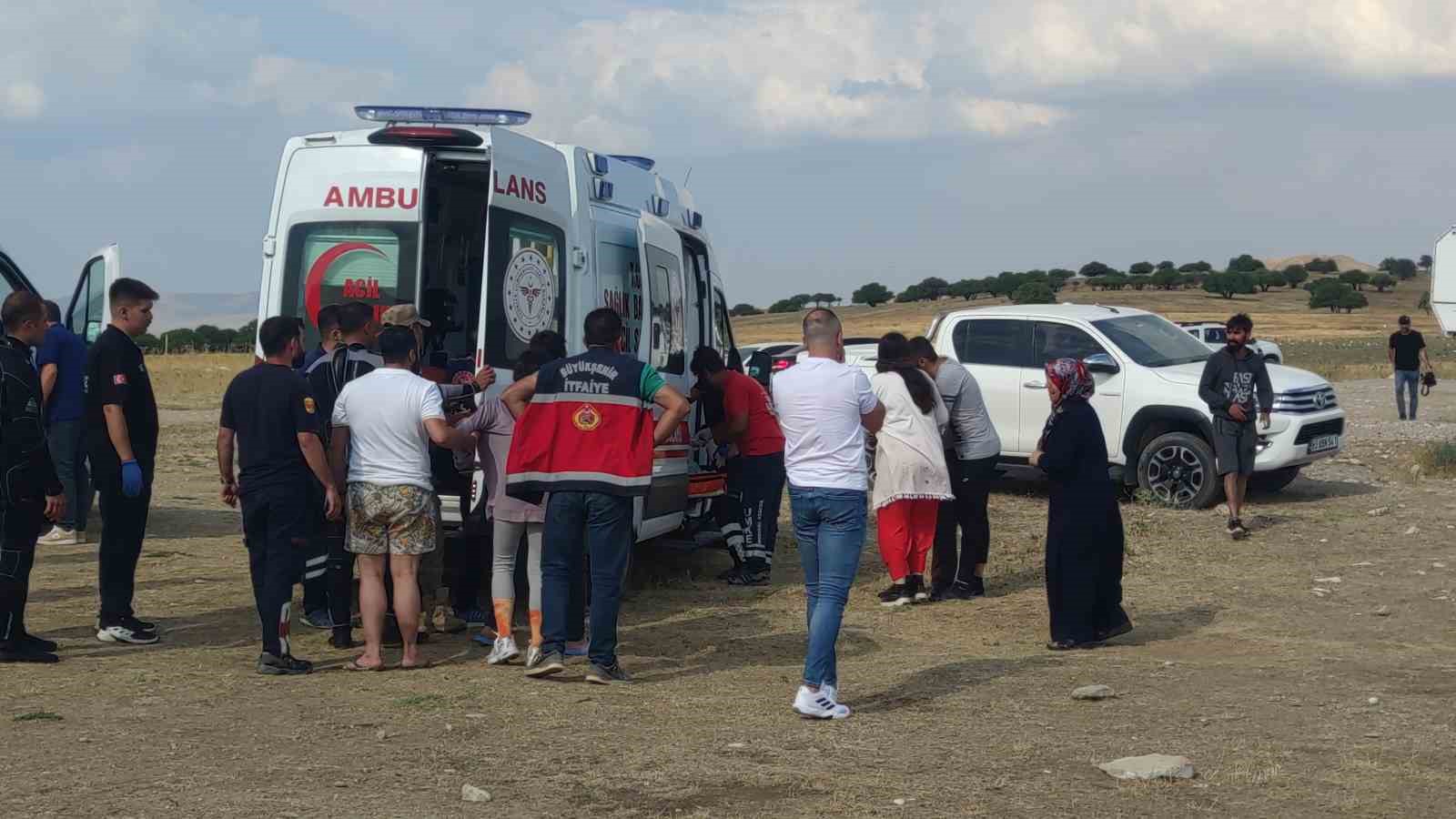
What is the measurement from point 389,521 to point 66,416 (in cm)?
536

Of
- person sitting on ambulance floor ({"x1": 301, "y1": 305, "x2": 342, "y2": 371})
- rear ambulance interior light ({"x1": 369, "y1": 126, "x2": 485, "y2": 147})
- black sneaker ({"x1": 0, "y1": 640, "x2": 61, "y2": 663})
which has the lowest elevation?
black sneaker ({"x1": 0, "y1": 640, "x2": 61, "y2": 663})

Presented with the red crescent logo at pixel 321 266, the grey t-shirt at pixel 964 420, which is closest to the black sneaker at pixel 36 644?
the red crescent logo at pixel 321 266

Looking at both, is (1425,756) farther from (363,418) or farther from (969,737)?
(363,418)

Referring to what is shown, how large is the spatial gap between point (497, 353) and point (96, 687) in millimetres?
2676

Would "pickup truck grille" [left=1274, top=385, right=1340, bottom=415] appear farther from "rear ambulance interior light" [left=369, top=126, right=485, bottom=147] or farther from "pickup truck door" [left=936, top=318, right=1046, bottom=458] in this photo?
"rear ambulance interior light" [left=369, top=126, right=485, bottom=147]

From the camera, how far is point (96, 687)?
7398mm

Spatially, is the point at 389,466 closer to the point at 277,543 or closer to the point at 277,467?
the point at 277,467

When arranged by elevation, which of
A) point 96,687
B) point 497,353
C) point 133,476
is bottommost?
point 96,687

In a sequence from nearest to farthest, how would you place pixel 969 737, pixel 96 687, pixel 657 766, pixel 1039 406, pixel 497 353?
pixel 657 766
pixel 969 737
pixel 96 687
pixel 497 353
pixel 1039 406

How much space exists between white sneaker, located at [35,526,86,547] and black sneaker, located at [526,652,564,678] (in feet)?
21.1

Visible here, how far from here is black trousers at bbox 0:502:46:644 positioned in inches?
309

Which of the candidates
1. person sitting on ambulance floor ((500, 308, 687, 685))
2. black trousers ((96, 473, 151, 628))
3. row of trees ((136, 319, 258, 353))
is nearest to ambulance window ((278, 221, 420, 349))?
black trousers ((96, 473, 151, 628))

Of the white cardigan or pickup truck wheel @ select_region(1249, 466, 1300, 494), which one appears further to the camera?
pickup truck wheel @ select_region(1249, 466, 1300, 494)

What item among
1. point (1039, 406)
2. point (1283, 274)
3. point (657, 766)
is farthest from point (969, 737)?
point (1283, 274)
